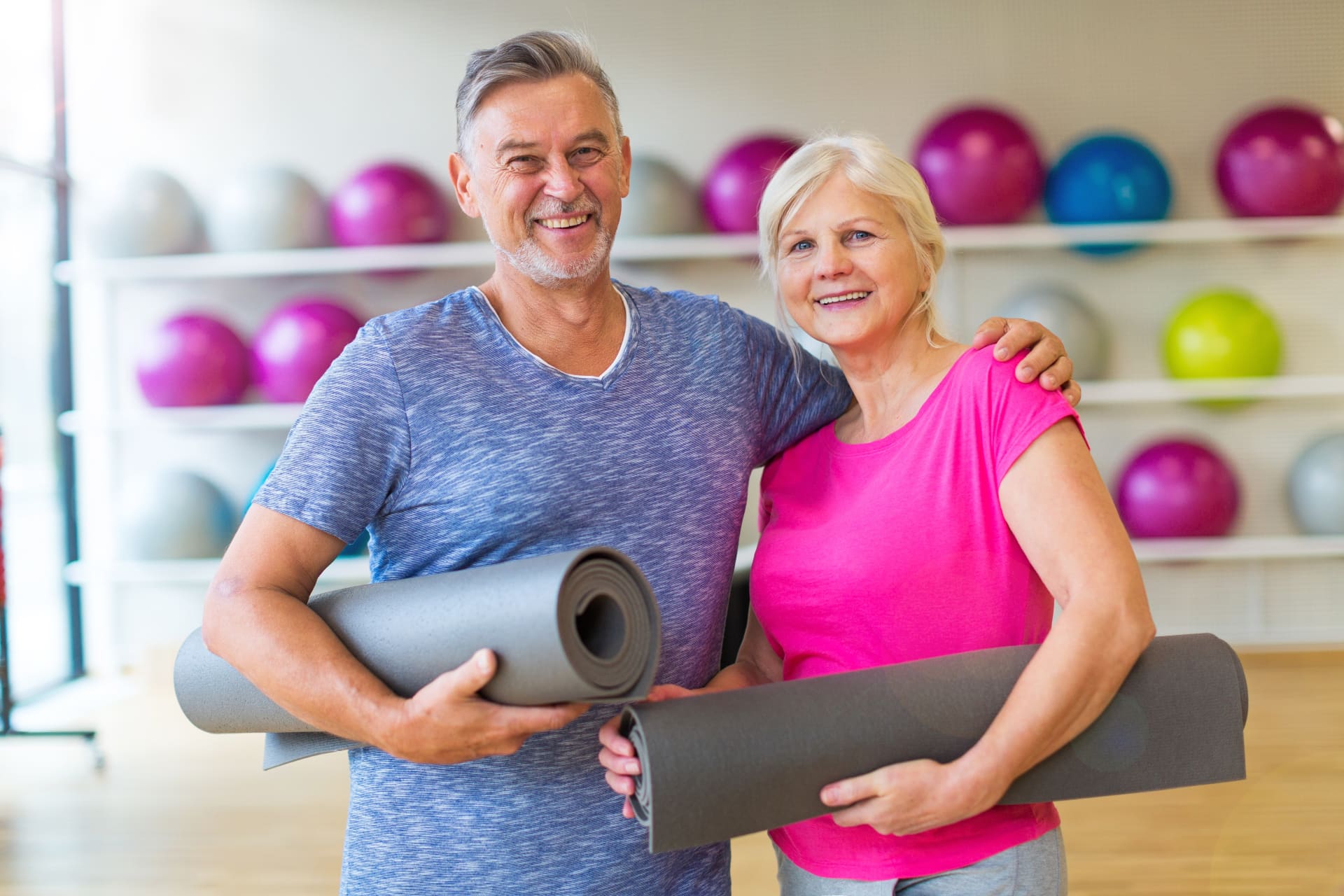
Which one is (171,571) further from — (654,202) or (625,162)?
(625,162)

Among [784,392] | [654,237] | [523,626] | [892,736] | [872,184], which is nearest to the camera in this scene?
[523,626]

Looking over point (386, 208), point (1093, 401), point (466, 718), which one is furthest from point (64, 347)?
point (466, 718)

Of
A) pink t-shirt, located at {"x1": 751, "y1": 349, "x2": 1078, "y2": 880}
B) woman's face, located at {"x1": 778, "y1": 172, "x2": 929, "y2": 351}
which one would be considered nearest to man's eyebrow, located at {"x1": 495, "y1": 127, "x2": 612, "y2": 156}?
woman's face, located at {"x1": 778, "y1": 172, "x2": 929, "y2": 351}

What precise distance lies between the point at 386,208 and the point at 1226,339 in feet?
10.5

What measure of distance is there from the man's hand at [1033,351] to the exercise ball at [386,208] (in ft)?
11.1

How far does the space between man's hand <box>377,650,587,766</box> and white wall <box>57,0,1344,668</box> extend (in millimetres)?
3633

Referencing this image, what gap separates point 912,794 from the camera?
110 centimetres

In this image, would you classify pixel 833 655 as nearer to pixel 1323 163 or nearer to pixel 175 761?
pixel 175 761

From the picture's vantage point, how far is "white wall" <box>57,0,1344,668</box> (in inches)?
176

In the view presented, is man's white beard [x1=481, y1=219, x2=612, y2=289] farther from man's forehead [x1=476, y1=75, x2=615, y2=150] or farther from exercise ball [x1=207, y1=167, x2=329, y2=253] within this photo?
exercise ball [x1=207, y1=167, x2=329, y2=253]

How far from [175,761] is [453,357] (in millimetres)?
3043

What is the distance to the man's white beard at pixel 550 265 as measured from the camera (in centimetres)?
132

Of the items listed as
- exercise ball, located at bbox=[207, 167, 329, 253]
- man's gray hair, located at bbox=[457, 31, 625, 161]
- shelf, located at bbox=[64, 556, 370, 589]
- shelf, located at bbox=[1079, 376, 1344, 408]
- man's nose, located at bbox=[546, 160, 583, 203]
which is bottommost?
shelf, located at bbox=[64, 556, 370, 589]

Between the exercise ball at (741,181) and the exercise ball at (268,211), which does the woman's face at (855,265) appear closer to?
the exercise ball at (741,181)
